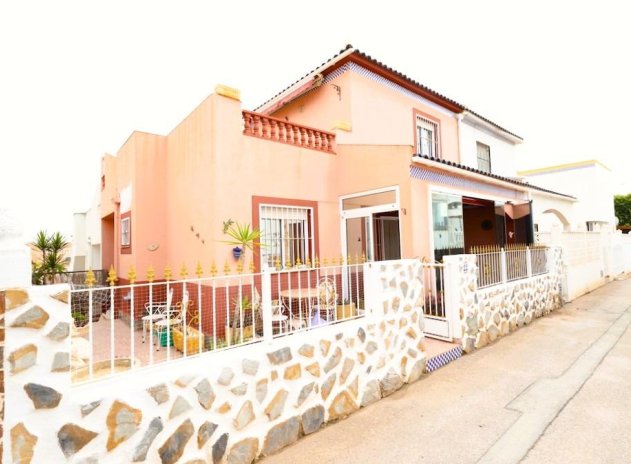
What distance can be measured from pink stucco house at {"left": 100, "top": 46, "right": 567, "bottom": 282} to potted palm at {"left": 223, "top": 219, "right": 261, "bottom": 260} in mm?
147

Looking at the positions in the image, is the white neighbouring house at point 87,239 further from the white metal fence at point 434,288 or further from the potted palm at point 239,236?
the white metal fence at point 434,288

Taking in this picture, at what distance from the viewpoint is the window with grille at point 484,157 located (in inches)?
567

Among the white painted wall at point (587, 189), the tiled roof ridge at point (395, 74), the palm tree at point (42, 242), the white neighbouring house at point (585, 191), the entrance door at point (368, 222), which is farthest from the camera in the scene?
the white painted wall at point (587, 189)

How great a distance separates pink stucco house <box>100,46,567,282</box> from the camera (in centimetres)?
732

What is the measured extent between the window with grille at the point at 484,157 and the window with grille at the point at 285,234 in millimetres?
9604

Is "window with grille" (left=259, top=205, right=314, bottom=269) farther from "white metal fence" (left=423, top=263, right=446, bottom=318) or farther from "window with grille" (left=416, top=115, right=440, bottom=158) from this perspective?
"window with grille" (left=416, top=115, right=440, bottom=158)

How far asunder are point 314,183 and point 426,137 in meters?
5.72

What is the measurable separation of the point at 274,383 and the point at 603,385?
489 cm

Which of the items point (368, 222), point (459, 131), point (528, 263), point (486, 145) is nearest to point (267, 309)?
point (368, 222)

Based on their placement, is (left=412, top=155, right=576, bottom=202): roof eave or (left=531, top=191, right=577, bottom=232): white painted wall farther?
(left=531, top=191, right=577, bottom=232): white painted wall

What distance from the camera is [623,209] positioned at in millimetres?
31812

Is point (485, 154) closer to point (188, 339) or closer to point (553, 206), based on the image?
point (553, 206)

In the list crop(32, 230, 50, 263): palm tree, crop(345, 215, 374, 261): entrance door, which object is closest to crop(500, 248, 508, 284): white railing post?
crop(345, 215, 374, 261): entrance door

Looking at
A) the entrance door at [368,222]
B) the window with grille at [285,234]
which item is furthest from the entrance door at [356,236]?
the window with grille at [285,234]
